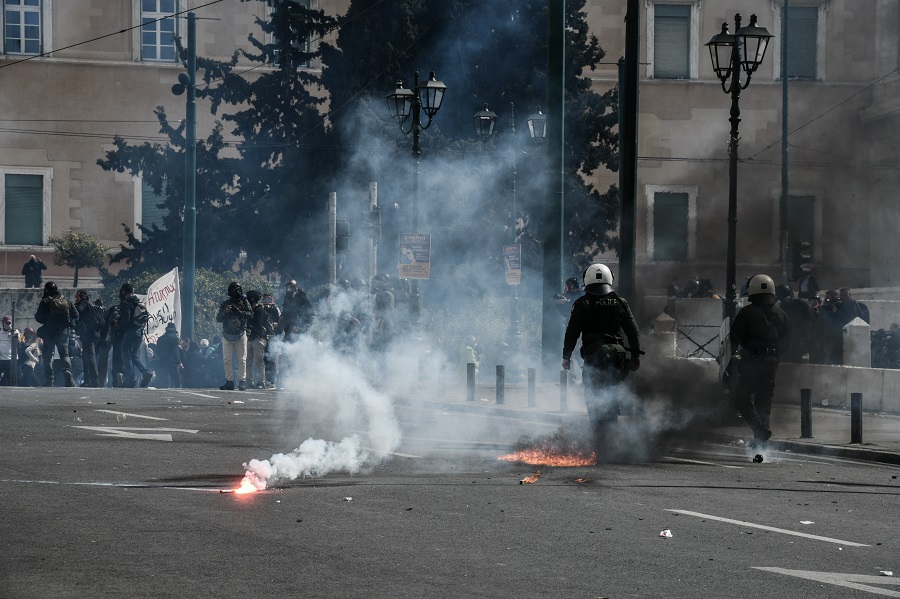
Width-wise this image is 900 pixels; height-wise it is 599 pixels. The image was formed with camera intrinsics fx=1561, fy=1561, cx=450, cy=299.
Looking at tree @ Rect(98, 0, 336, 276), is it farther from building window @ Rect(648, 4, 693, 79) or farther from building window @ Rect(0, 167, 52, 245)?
building window @ Rect(648, 4, 693, 79)

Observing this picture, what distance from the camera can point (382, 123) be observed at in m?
37.4

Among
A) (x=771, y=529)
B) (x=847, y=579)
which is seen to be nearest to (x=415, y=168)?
(x=771, y=529)

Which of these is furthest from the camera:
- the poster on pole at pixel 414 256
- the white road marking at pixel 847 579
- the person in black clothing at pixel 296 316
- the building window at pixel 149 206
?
the building window at pixel 149 206

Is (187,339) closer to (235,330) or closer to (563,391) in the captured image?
(235,330)

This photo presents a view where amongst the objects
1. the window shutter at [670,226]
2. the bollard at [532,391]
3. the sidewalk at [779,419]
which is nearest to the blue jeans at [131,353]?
the sidewalk at [779,419]

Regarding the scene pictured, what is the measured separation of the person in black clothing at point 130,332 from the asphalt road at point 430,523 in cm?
989

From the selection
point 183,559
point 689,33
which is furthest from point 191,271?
point 183,559

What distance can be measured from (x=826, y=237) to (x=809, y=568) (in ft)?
106

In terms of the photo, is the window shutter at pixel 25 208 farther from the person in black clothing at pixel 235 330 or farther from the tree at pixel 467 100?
the person in black clothing at pixel 235 330

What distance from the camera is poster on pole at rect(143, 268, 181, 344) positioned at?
91.9ft

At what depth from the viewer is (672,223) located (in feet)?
136

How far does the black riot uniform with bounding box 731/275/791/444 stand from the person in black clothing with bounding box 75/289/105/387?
13.7 metres

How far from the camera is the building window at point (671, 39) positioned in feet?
152

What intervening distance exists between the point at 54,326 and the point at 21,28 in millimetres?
23279
